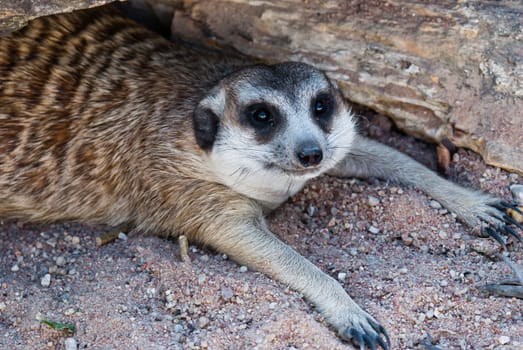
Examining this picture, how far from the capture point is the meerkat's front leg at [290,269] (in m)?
2.36

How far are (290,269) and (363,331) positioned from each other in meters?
0.38

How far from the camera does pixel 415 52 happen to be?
301 cm

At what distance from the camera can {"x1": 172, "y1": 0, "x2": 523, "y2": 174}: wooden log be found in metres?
2.89

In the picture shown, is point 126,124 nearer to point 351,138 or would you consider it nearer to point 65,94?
point 65,94

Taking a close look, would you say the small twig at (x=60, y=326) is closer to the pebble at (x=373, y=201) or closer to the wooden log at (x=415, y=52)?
the pebble at (x=373, y=201)

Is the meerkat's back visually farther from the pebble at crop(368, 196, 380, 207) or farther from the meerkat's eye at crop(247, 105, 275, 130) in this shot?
the pebble at crop(368, 196, 380, 207)

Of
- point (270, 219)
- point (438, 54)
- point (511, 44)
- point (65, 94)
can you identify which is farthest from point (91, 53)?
point (511, 44)

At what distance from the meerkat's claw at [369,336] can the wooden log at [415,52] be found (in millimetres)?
1013

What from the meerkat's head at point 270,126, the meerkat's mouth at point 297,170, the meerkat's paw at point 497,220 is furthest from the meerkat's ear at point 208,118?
the meerkat's paw at point 497,220

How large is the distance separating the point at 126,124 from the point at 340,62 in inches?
36.0

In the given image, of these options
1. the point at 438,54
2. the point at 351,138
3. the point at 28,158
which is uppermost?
the point at 438,54

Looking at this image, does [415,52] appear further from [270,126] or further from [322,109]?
[270,126]

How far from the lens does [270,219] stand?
303 centimetres

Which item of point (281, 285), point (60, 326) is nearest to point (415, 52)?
point (281, 285)
